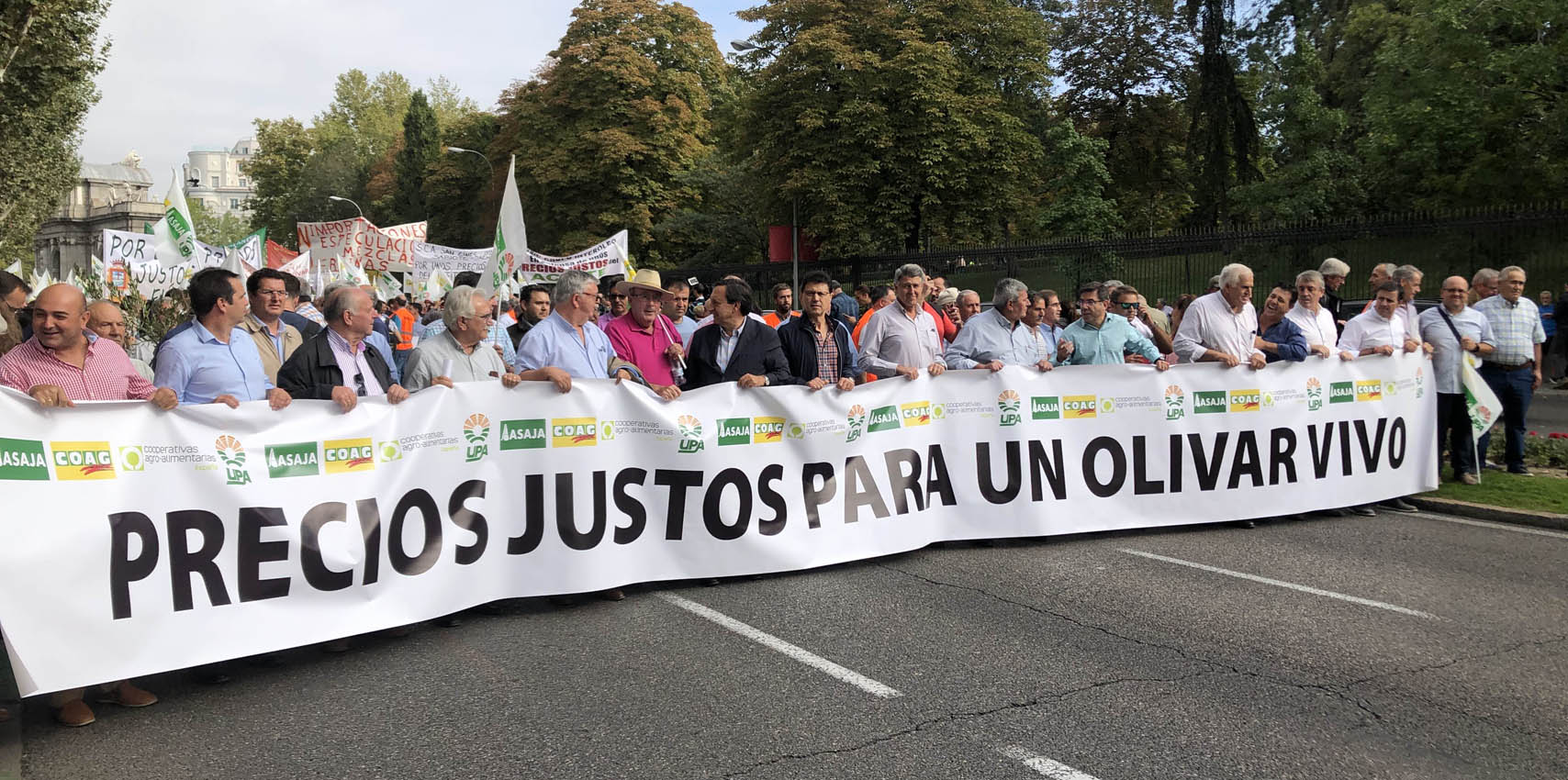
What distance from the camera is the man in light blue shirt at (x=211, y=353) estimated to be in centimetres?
550

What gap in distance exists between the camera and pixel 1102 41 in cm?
4400

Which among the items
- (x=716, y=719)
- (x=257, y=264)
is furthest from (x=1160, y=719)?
(x=257, y=264)

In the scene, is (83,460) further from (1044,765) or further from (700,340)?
(1044,765)

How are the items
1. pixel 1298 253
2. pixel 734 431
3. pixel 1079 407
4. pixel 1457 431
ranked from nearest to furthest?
pixel 734 431 < pixel 1079 407 < pixel 1457 431 < pixel 1298 253

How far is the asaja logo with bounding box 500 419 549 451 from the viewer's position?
6.17 m

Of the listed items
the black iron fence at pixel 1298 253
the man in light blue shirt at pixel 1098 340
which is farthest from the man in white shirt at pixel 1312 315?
the black iron fence at pixel 1298 253

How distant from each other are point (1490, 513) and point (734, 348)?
5.92m

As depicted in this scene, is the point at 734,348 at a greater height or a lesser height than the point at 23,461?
greater

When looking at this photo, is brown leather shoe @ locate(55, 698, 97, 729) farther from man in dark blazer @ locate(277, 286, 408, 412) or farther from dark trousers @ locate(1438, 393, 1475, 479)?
dark trousers @ locate(1438, 393, 1475, 479)

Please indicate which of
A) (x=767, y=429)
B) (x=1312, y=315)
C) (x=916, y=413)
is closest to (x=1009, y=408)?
(x=916, y=413)

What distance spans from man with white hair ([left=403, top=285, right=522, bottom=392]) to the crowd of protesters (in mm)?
11

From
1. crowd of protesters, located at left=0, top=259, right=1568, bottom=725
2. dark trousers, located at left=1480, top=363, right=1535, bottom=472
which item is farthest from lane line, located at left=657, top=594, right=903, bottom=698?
dark trousers, located at left=1480, top=363, right=1535, bottom=472

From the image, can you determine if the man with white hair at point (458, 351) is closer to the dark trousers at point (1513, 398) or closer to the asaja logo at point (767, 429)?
the asaja logo at point (767, 429)

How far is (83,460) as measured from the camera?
4.76 meters
